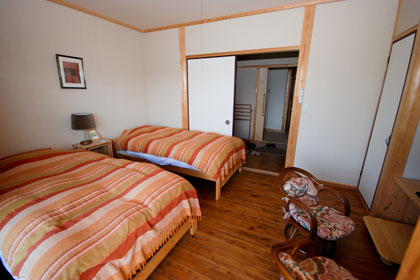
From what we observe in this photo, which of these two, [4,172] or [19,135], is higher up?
[19,135]

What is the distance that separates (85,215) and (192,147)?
1.58m

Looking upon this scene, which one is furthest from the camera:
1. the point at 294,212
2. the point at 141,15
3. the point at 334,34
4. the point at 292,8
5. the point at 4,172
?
the point at 141,15

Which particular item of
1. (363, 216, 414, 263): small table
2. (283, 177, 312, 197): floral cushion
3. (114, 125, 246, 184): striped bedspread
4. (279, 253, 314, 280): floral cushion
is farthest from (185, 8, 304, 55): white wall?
(279, 253, 314, 280): floral cushion

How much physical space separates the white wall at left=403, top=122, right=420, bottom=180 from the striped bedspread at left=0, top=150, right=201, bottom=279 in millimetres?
2054

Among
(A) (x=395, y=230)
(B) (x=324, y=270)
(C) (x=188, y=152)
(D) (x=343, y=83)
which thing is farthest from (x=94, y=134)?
(A) (x=395, y=230)

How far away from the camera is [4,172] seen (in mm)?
1772

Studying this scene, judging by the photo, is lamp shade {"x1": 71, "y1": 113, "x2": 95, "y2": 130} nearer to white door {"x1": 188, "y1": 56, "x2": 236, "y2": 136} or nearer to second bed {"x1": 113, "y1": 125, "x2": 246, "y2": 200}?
second bed {"x1": 113, "y1": 125, "x2": 246, "y2": 200}

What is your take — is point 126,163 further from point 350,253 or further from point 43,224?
point 350,253

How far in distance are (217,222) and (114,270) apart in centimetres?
122

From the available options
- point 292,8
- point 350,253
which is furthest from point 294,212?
point 292,8

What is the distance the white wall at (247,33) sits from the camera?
266 centimetres

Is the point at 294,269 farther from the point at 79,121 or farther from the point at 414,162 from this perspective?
the point at 79,121

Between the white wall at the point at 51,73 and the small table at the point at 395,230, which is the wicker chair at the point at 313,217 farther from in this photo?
the white wall at the point at 51,73

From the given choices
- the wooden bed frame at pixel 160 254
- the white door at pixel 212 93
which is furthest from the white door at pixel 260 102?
the wooden bed frame at pixel 160 254
